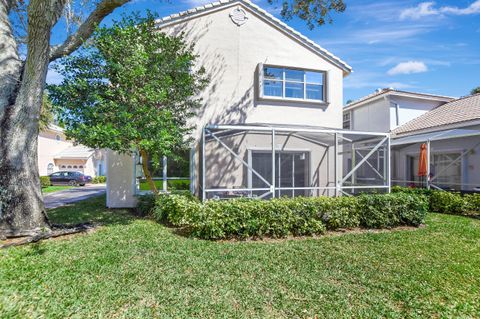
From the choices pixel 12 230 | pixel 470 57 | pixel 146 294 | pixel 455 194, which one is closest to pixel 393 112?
pixel 470 57

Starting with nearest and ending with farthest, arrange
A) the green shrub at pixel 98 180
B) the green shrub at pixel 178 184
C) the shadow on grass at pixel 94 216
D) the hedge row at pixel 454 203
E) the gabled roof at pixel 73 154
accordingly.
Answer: the shadow on grass at pixel 94 216 → the hedge row at pixel 454 203 → the green shrub at pixel 178 184 → the green shrub at pixel 98 180 → the gabled roof at pixel 73 154

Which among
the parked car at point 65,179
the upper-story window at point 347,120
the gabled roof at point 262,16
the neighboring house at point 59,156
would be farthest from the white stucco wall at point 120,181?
the neighboring house at point 59,156

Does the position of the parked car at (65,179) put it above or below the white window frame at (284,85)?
below

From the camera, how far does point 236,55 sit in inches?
482

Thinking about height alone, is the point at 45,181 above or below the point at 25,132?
below

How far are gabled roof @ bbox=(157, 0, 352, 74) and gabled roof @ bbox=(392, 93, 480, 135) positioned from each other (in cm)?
594

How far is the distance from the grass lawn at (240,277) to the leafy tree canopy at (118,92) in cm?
276

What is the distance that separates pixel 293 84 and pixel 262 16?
3.62 m

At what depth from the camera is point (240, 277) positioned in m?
4.70

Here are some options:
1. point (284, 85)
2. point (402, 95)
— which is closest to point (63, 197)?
point (284, 85)

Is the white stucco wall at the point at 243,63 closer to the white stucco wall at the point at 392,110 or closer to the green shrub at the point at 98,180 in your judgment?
the white stucco wall at the point at 392,110

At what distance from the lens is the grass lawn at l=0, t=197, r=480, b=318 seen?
12.3ft

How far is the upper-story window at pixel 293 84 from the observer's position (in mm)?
12617

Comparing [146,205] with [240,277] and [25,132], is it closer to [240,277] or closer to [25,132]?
[25,132]
